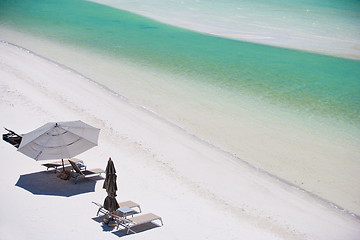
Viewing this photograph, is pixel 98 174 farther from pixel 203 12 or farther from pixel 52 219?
pixel 203 12

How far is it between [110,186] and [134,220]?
887mm

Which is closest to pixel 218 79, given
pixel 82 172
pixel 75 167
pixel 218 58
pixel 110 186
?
pixel 218 58

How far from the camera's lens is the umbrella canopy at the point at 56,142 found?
10.8 meters

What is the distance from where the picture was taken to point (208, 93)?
22094 mm

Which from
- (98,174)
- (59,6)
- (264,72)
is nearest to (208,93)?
(264,72)

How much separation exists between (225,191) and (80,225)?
178 inches

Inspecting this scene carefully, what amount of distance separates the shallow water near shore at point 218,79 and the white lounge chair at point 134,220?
620cm

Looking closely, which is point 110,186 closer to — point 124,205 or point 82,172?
point 124,205

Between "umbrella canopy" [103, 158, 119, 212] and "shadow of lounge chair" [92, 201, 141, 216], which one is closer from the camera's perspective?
"umbrella canopy" [103, 158, 119, 212]

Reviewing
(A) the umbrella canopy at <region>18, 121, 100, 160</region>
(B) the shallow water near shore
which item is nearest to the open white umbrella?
(A) the umbrella canopy at <region>18, 121, 100, 160</region>

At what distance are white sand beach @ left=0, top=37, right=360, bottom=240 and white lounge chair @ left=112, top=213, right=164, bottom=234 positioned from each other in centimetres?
24

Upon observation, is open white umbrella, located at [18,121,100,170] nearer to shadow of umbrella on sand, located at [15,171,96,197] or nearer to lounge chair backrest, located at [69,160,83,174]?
lounge chair backrest, located at [69,160,83,174]

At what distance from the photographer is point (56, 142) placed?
1092cm

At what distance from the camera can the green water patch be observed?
23.5 m
